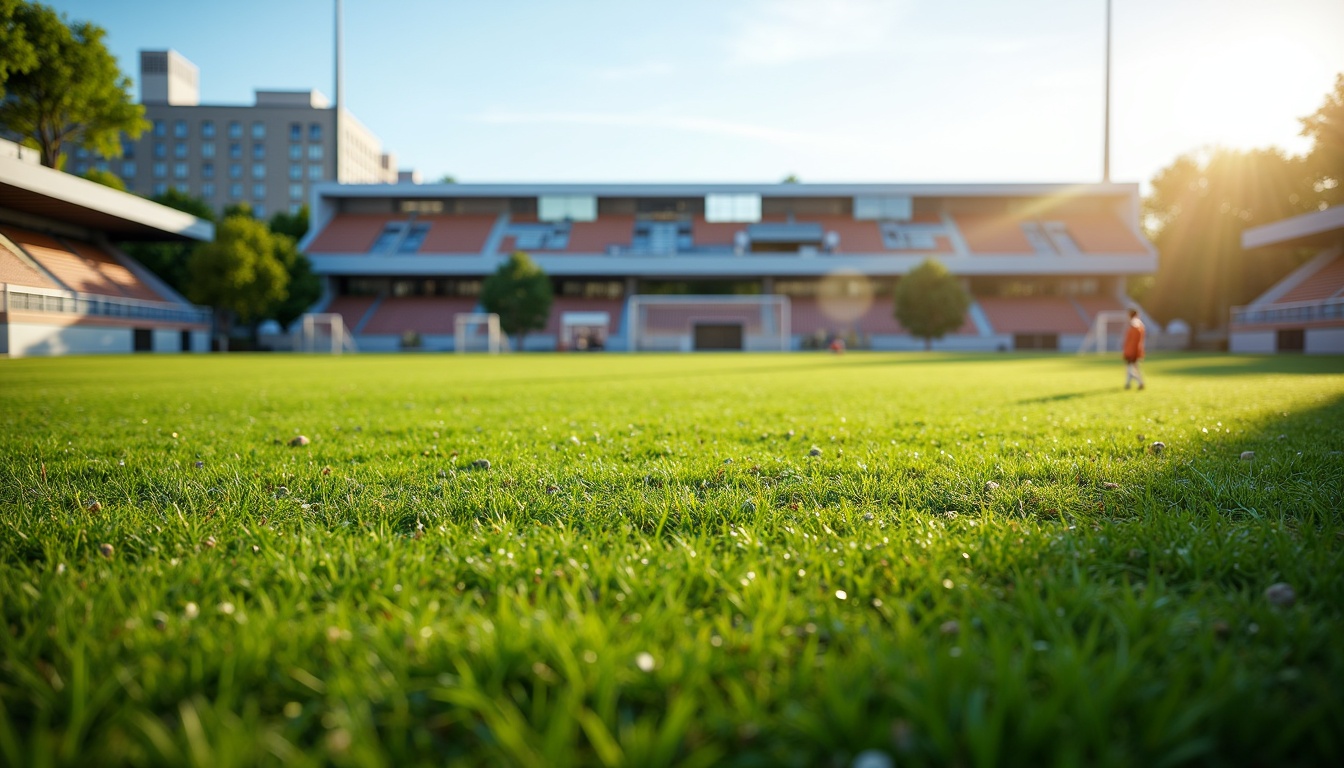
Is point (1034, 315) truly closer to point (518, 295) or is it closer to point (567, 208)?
point (518, 295)

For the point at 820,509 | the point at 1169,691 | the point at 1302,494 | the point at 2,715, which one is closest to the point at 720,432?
the point at 820,509

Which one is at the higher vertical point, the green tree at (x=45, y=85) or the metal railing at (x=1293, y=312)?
the green tree at (x=45, y=85)

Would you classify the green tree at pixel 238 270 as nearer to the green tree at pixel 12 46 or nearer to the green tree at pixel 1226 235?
the green tree at pixel 12 46

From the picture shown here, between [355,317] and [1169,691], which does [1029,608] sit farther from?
[355,317]

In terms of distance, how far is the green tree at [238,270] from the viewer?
40.3 metres

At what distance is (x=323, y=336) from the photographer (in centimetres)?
5219

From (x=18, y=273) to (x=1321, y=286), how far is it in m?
56.6

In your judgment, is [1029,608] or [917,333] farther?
[917,333]

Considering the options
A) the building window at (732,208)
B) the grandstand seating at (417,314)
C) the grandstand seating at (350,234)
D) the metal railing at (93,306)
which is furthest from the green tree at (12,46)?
the building window at (732,208)

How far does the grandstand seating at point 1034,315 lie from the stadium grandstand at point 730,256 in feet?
0.54

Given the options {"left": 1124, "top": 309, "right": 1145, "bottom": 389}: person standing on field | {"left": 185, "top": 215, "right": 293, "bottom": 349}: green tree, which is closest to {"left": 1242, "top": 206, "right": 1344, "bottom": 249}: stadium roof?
{"left": 1124, "top": 309, "right": 1145, "bottom": 389}: person standing on field

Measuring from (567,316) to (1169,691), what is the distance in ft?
175

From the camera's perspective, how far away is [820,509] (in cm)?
316

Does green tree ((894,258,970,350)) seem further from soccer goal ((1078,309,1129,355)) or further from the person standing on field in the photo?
the person standing on field
